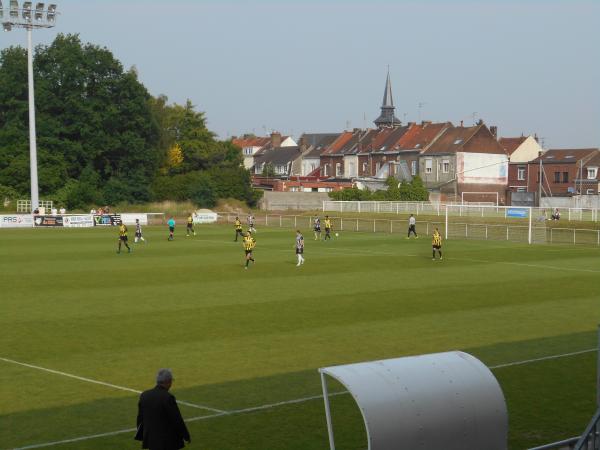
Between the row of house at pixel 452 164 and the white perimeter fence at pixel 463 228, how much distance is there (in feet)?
92.6

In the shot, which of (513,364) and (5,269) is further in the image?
(5,269)

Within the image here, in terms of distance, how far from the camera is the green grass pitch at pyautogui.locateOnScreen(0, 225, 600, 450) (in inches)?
501

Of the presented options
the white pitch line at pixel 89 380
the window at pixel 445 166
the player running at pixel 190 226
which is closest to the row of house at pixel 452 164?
the window at pixel 445 166

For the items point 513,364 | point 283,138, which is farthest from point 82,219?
point 283,138

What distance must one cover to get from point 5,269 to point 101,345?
18056mm

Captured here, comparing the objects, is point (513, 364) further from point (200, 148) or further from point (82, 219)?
point (200, 148)

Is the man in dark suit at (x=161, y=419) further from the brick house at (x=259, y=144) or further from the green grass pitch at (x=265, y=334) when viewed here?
the brick house at (x=259, y=144)

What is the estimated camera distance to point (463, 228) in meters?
62.0

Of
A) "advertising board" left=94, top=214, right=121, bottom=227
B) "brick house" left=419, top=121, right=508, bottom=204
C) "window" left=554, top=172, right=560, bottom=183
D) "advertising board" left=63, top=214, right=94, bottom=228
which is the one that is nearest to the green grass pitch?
"advertising board" left=63, top=214, right=94, bottom=228

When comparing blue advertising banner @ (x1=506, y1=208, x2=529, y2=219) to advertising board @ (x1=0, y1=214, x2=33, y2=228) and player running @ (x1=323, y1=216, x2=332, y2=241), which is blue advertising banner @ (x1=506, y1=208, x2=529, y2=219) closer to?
player running @ (x1=323, y1=216, x2=332, y2=241)

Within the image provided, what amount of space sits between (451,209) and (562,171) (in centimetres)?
3327

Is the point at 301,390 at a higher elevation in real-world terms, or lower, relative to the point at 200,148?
lower

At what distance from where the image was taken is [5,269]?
34.6m

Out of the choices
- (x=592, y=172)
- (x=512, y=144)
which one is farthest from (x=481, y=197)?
(x=512, y=144)
